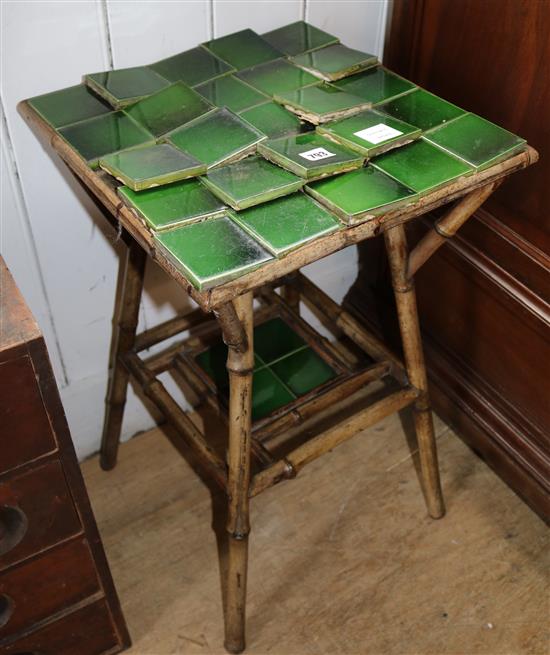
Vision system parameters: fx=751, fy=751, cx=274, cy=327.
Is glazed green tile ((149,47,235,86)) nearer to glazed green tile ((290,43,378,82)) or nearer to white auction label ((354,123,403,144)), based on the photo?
glazed green tile ((290,43,378,82))

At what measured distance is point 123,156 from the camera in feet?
3.05

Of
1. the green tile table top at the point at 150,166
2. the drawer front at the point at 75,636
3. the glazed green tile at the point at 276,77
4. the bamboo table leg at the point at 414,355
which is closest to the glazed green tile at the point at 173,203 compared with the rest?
the green tile table top at the point at 150,166

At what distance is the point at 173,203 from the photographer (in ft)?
2.85

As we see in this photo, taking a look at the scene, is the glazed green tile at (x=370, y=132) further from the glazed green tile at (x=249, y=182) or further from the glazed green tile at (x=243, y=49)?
the glazed green tile at (x=243, y=49)

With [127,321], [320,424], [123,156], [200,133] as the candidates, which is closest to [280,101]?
[200,133]

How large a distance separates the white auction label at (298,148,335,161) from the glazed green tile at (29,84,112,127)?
31 centimetres

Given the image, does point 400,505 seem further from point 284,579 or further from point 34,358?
point 34,358

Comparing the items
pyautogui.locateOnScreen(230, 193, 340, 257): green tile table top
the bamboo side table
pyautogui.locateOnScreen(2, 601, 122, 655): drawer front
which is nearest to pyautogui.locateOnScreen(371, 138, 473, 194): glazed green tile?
the bamboo side table

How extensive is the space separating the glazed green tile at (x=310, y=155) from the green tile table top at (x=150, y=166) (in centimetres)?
9

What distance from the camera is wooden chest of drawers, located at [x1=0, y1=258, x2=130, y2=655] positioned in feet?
2.73

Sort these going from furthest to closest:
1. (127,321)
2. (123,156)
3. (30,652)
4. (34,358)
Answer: (127,321), (30,652), (123,156), (34,358)

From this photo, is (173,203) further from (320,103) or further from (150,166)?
(320,103)

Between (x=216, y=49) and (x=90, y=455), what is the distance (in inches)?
34.4

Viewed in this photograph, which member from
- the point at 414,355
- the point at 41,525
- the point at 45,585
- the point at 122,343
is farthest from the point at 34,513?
the point at 414,355
